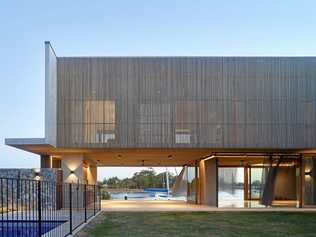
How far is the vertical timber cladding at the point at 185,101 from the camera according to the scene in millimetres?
24000

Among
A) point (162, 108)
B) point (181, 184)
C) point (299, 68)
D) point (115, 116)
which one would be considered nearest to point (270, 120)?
point (299, 68)

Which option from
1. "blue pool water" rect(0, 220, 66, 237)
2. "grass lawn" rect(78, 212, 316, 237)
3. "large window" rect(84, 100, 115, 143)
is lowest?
"grass lawn" rect(78, 212, 316, 237)

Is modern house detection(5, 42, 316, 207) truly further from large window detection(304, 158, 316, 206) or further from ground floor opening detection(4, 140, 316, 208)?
large window detection(304, 158, 316, 206)

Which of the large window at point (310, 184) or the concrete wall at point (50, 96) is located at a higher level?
the concrete wall at point (50, 96)

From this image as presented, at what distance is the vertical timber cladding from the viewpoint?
2400 centimetres

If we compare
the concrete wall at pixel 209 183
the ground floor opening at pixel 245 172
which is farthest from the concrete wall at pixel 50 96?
the concrete wall at pixel 209 183

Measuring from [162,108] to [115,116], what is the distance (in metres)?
2.11

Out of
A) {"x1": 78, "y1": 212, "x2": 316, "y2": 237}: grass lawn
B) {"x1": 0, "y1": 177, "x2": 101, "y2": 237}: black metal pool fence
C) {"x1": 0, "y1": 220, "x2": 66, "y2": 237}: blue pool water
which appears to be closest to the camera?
{"x1": 0, "y1": 177, "x2": 101, "y2": 237}: black metal pool fence

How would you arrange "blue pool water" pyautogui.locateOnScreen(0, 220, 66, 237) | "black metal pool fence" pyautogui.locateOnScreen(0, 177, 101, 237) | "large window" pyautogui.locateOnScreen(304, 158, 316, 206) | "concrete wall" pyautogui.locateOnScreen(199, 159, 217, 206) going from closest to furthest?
"black metal pool fence" pyautogui.locateOnScreen(0, 177, 101, 237)
"blue pool water" pyautogui.locateOnScreen(0, 220, 66, 237)
"large window" pyautogui.locateOnScreen(304, 158, 316, 206)
"concrete wall" pyautogui.locateOnScreen(199, 159, 217, 206)

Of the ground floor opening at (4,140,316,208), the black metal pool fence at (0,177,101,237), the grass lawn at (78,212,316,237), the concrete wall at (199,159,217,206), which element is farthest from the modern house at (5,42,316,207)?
the black metal pool fence at (0,177,101,237)

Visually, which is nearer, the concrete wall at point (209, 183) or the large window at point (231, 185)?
the concrete wall at point (209, 183)

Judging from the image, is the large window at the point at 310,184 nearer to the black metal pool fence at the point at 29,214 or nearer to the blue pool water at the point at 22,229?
the black metal pool fence at the point at 29,214

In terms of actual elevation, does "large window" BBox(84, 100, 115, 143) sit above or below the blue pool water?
above

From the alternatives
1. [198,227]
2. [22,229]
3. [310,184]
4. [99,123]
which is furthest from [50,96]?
[310,184]
